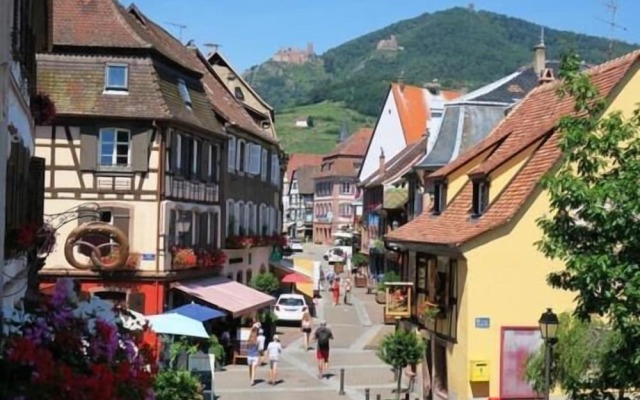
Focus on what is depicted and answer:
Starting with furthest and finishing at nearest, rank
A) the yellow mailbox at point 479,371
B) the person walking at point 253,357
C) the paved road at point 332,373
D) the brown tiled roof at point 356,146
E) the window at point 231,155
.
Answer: the brown tiled roof at point 356,146 < the window at point 231,155 < the person walking at point 253,357 < the paved road at point 332,373 < the yellow mailbox at point 479,371

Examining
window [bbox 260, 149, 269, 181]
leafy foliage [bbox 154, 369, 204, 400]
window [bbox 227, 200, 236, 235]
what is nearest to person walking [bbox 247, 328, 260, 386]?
leafy foliage [bbox 154, 369, 204, 400]

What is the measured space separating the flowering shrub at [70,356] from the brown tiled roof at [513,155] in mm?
13760

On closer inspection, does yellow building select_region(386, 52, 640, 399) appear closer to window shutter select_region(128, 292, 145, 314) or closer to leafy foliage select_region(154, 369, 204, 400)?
leafy foliage select_region(154, 369, 204, 400)

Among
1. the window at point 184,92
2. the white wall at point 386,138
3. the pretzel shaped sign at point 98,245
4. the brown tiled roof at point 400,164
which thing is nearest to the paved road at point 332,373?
the pretzel shaped sign at point 98,245

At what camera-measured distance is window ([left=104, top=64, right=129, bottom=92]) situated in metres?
32.5

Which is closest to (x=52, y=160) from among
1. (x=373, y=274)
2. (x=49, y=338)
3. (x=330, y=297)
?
(x=49, y=338)

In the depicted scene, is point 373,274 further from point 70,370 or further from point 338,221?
point 70,370

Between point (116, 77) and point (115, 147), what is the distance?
85.8 inches

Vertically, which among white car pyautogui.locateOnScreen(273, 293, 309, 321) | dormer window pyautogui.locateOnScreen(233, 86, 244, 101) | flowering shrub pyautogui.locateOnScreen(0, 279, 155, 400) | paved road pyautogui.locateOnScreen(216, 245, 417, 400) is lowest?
paved road pyautogui.locateOnScreen(216, 245, 417, 400)

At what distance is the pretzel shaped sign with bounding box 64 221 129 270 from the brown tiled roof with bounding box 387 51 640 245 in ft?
26.2

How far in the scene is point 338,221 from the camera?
111250 millimetres

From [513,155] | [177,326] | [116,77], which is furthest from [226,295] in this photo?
[513,155]

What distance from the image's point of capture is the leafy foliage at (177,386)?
18.2 metres

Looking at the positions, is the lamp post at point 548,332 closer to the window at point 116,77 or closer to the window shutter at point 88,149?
the window shutter at point 88,149
